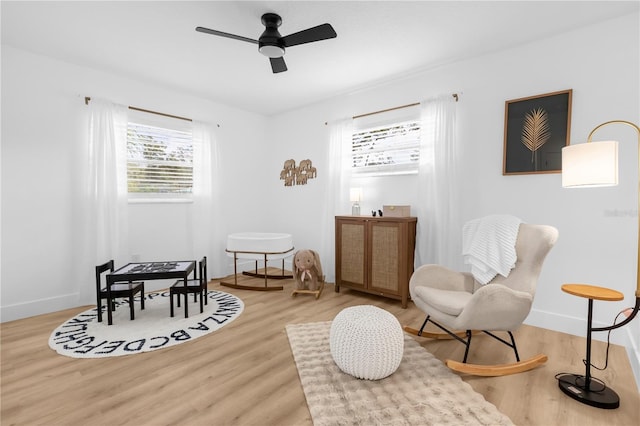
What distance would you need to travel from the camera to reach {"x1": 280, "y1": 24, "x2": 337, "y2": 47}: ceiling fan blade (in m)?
2.12

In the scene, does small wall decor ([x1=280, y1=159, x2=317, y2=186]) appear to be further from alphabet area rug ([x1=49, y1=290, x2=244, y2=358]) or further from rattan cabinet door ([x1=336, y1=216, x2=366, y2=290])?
alphabet area rug ([x1=49, y1=290, x2=244, y2=358])

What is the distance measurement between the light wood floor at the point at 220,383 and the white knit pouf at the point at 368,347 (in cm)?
35

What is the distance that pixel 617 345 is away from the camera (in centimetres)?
247

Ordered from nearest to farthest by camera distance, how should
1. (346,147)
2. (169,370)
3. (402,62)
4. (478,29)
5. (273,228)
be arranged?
1. (169,370)
2. (478,29)
3. (402,62)
4. (346,147)
5. (273,228)

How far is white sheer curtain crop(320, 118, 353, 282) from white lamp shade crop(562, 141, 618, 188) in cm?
262

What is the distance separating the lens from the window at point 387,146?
12.2 feet


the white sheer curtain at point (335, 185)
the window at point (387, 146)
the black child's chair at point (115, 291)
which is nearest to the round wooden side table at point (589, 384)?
the window at point (387, 146)

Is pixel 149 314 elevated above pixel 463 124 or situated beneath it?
situated beneath

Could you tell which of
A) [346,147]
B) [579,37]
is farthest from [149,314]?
[579,37]

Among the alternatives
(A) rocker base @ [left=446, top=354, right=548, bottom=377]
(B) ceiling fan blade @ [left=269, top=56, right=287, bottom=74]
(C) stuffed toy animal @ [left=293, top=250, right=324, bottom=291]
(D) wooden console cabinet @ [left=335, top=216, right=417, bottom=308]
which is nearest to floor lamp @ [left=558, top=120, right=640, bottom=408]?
(A) rocker base @ [left=446, top=354, right=548, bottom=377]

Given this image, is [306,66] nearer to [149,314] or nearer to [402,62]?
[402,62]

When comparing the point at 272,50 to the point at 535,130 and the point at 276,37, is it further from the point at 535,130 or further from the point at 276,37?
the point at 535,130

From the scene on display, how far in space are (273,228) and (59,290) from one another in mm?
2952

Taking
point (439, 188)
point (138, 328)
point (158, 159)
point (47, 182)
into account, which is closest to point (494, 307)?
point (439, 188)
